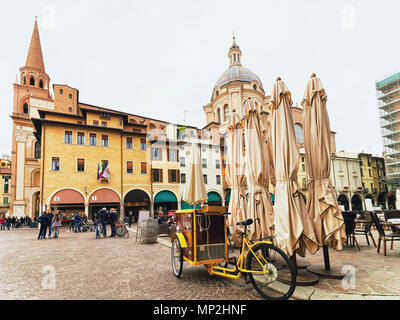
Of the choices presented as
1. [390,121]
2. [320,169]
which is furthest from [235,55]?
[320,169]

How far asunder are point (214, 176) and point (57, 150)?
2015 cm

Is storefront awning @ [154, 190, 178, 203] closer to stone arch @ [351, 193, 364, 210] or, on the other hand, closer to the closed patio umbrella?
the closed patio umbrella

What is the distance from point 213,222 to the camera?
5176mm

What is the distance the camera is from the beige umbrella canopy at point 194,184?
22.5 ft

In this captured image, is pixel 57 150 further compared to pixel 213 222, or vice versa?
pixel 57 150

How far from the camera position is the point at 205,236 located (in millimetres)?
Result: 5059

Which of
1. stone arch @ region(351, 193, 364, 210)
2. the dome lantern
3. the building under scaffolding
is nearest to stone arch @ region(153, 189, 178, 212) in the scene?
stone arch @ region(351, 193, 364, 210)

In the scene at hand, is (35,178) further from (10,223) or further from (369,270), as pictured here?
(369,270)

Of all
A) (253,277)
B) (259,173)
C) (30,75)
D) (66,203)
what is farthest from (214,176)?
(30,75)

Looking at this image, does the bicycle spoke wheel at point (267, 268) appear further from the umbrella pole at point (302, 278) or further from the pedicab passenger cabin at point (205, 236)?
the pedicab passenger cabin at point (205, 236)

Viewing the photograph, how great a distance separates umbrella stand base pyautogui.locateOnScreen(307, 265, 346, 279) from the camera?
4688 mm

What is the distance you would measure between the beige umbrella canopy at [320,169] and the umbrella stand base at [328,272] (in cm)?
53

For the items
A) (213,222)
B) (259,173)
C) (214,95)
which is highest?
(214,95)
